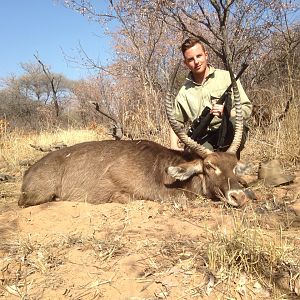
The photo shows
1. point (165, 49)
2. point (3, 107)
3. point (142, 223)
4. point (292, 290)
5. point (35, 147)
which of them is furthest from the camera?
→ point (3, 107)

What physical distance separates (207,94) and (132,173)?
4.87ft

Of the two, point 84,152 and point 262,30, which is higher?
point 262,30

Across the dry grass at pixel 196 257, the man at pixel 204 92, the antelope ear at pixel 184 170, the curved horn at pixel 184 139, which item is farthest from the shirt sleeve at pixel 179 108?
the dry grass at pixel 196 257

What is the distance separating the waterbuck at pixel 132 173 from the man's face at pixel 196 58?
876mm

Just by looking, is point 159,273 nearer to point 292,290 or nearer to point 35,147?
point 292,290

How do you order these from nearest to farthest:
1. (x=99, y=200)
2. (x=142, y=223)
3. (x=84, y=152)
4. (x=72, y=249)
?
(x=72, y=249)
(x=142, y=223)
(x=99, y=200)
(x=84, y=152)

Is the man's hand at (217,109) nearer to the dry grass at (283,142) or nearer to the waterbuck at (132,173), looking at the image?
the waterbuck at (132,173)

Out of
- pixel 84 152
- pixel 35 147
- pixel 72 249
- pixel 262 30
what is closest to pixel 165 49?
pixel 262 30

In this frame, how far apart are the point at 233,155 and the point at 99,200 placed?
1587 millimetres

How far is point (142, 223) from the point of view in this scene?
347cm

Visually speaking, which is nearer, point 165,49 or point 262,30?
point 262,30

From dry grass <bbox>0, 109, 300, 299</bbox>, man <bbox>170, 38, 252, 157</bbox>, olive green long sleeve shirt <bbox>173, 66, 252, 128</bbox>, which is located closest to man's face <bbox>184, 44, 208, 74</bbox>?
man <bbox>170, 38, 252, 157</bbox>

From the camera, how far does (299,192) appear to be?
411 cm

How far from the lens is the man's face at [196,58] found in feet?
16.3
